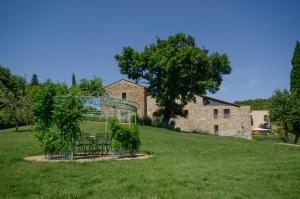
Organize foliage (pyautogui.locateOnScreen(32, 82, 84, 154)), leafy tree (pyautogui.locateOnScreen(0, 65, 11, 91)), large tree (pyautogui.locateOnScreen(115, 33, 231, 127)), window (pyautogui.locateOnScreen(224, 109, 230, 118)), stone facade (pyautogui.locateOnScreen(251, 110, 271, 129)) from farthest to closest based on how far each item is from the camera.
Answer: stone facade (pyautogui.locateOnScreen(251, 110, 271, 129))
leafy tree (pyautogui.locateOnScreen(0, 65, 11, 91))
window (pyautogui.locateOnScreen(224, 109, 230, 118))
large tree (pyautogui.locateOnScreen(115, 33, 231, 127))
foliage (pyautogui.locateOnScreen(32, 82, 84, 154))

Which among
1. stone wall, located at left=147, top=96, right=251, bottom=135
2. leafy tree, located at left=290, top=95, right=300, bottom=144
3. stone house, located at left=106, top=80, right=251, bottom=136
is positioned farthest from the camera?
stone house, located at left=106, top=80, right=251, bottom=136

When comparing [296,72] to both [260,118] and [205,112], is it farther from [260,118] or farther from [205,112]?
[260,118]

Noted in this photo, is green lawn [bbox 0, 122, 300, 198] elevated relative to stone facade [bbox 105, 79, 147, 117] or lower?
lower

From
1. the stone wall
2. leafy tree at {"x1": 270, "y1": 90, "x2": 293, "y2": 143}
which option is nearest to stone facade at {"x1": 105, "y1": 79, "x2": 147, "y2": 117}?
the stone wall

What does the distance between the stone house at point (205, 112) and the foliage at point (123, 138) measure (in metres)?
30.3

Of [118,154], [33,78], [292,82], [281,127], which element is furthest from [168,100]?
[33,78]

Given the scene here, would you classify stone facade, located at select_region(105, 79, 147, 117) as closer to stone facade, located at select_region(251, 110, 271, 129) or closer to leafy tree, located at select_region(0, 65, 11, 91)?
leafy tree, located at select_region(0, 65, 11, 91)

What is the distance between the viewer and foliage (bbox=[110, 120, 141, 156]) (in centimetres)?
1384

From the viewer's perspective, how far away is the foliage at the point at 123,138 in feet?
45.4

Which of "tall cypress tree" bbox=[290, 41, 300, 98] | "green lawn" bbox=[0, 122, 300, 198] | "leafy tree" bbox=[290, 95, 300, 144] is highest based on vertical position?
"tall cypress tree" bbox=[290, 41, 300, 98]

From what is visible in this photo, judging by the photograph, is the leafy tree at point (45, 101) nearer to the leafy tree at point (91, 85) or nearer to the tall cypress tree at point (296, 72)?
the leafy tree at point (91, 85)

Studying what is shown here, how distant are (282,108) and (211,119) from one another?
13.6 meters

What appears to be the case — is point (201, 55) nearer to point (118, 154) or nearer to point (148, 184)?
point (118, 154)

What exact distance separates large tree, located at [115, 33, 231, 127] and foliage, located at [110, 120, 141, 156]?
21931mm
